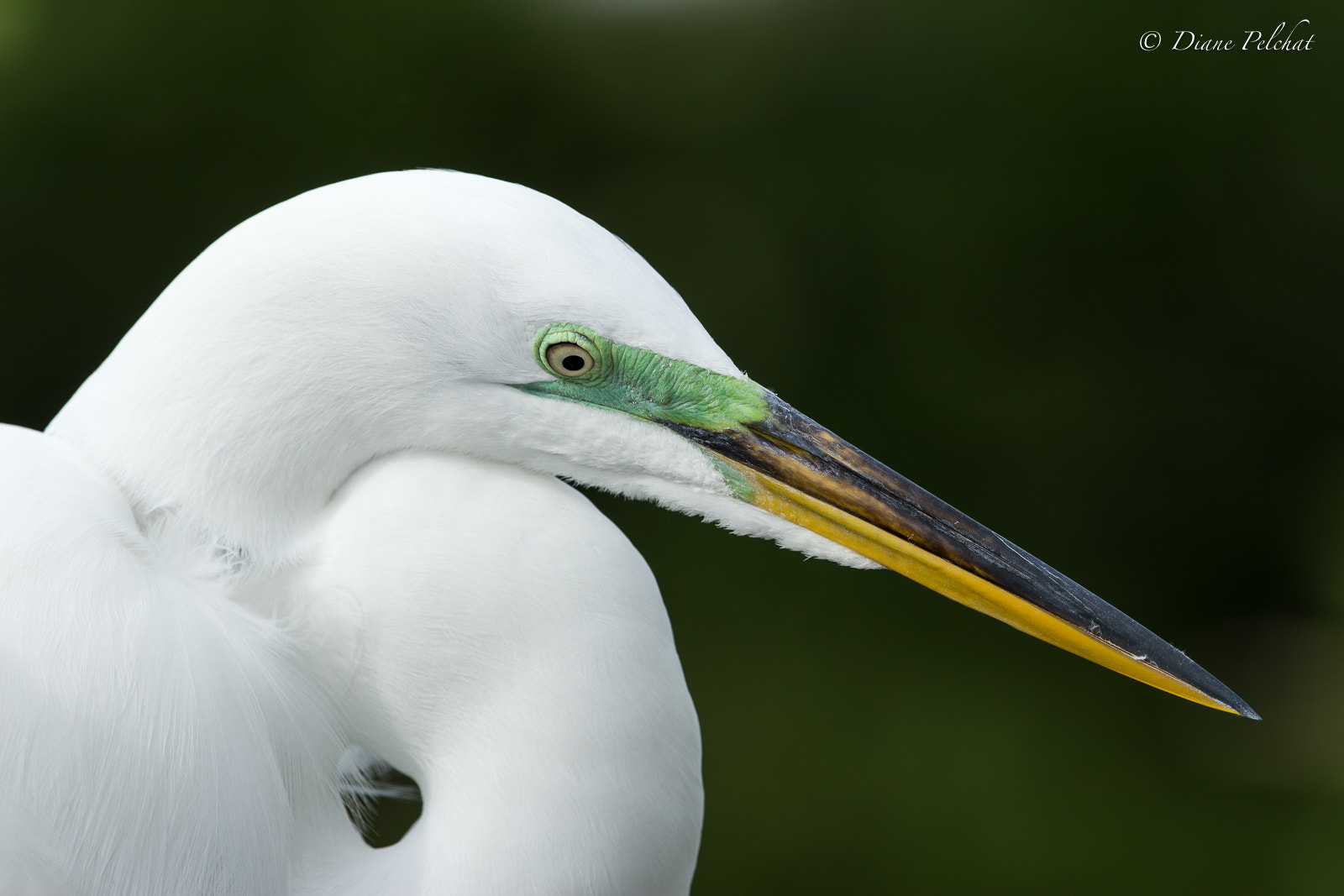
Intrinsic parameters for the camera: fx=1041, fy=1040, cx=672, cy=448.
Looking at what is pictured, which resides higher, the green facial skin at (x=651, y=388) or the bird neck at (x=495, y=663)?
the green facial skin at (x=651, y=388)

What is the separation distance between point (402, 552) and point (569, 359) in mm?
153

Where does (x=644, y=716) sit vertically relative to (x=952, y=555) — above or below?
below

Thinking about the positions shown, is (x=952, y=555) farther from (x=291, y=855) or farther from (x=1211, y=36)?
(x=1211, y=36)

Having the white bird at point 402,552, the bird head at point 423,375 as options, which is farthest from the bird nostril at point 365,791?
the bird head at point 423,375

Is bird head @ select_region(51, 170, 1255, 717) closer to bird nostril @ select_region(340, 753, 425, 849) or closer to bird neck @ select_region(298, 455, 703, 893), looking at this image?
bird neck @ select_region(298, 455, 703, 893)

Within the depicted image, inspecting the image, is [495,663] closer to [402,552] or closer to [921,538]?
[402,552]

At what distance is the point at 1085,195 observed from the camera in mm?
1919

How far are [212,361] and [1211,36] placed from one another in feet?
6.01

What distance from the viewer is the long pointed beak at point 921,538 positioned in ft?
2.17

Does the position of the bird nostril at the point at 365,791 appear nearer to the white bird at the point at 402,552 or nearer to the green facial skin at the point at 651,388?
the white bird at the point at 402,552

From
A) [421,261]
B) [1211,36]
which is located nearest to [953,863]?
[1211,36]

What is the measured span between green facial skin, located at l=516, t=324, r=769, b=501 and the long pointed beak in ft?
0.03

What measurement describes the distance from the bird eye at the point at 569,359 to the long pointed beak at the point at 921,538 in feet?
0.29

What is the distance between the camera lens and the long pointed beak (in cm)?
66
